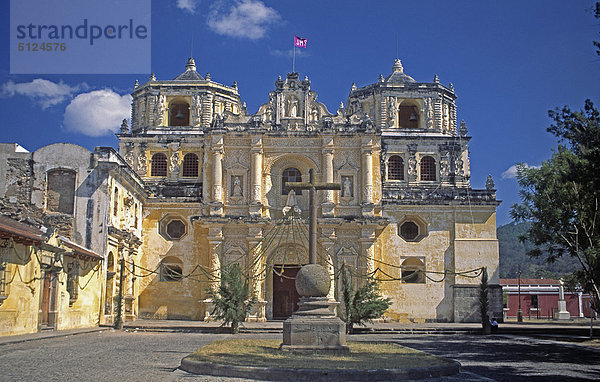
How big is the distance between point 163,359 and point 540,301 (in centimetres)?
4800

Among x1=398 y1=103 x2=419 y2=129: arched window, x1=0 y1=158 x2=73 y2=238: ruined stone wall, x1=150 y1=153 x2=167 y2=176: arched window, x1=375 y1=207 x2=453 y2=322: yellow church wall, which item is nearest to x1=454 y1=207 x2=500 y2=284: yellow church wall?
x1=375 y1=207 x2=453 y2=322: yellow church wall

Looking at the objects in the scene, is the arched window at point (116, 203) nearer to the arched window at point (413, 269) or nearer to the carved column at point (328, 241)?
the carved column at point (328, 241)

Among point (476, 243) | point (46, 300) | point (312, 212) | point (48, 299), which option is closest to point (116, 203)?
point (46, 300)

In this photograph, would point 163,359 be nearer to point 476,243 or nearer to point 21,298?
point 21,298

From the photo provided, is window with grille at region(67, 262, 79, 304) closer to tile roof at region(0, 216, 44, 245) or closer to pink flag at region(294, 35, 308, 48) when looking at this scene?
tile roof at region(0, 216, 44, 245)

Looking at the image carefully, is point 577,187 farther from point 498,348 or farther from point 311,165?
point 311,165

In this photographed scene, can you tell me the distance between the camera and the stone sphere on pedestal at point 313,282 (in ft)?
52.2

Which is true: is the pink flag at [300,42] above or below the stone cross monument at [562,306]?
above

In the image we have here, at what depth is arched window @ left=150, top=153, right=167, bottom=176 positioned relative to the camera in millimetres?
36969

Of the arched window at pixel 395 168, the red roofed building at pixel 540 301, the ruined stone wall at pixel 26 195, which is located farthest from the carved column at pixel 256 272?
the red roofed building at pixel 540 301

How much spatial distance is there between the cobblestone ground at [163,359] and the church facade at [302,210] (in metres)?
11.3

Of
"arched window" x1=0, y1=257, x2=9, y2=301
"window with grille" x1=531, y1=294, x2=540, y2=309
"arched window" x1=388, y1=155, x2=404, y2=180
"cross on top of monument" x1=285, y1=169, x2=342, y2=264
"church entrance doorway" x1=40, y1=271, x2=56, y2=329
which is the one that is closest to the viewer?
"cross on top of monument" x1=285, y1=169, x2=342, y2=264

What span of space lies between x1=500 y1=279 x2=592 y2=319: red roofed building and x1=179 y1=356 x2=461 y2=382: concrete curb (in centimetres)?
4591

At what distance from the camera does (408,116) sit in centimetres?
3872
